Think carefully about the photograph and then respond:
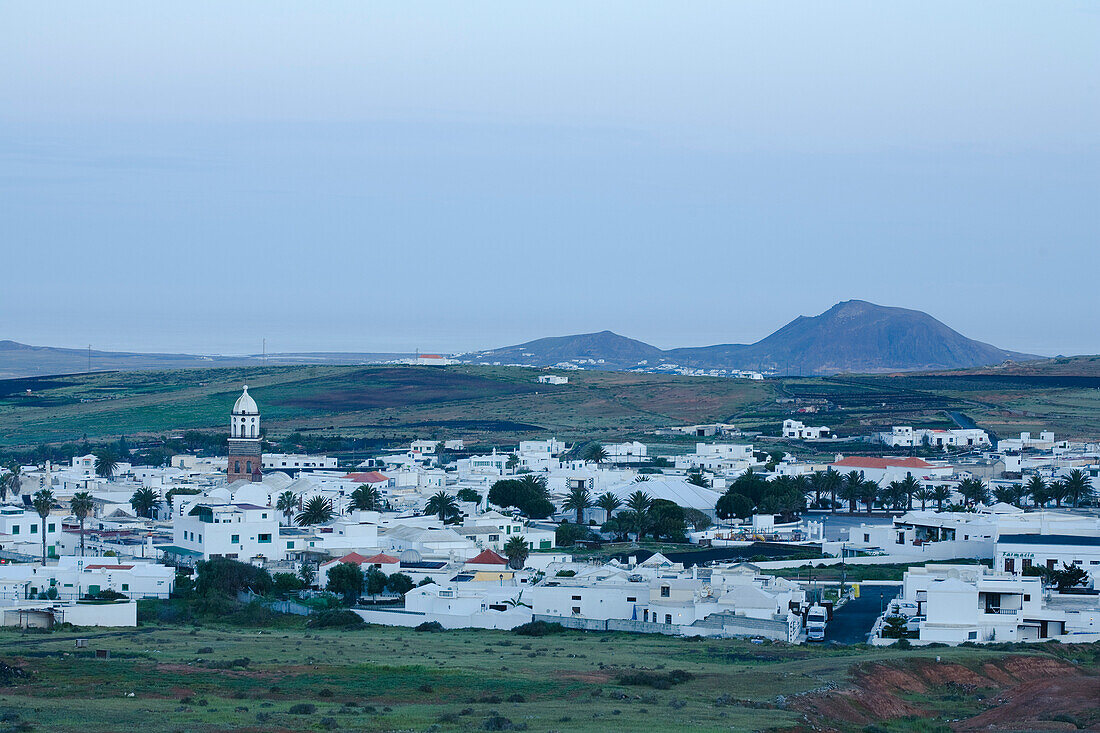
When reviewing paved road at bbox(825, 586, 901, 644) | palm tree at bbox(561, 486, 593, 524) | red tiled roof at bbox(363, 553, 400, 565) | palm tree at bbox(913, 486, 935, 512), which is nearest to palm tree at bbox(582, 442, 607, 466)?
palm tree at bbox(913, 486, 935, 512)

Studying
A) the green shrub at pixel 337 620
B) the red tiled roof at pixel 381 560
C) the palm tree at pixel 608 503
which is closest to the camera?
the green shrub at pixel 337 620

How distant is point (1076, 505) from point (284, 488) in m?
40.3

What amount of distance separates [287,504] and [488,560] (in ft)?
60.9

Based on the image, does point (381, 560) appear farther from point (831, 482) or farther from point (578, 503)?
point (831, 482)

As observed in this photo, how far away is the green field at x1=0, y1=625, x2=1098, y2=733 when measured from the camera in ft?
89.6

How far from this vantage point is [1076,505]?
260 feet

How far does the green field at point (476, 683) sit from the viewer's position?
27297 mm

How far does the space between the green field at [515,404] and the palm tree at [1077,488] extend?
153 feet

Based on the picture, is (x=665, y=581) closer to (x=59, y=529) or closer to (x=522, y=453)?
(x=59, y=529)

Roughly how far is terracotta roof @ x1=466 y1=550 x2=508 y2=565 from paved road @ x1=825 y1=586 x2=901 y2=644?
500 inches

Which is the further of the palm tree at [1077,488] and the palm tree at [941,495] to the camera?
the palm tree at [1077,488]

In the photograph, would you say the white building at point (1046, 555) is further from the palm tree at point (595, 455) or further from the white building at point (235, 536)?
the palm tree at point (595, 455)

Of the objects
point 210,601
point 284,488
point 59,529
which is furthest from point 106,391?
point 210,601

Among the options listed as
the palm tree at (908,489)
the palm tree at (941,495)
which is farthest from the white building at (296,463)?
the palm tree at (941,495)
